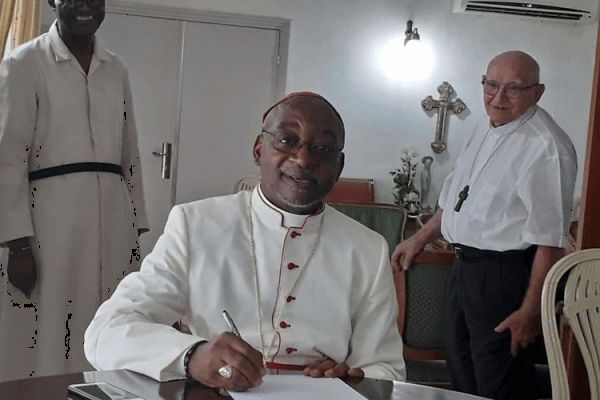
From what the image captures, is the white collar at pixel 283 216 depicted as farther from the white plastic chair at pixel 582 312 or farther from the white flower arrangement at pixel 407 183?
the white flower arrangement at pixel 407 183

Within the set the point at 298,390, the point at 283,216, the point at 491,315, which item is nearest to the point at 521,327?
the point at 491,315

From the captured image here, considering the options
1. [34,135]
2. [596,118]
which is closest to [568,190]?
[596,118]

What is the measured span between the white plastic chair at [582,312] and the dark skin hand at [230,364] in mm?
1143

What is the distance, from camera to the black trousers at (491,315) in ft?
8.30

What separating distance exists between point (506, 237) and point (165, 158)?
12.0 feet

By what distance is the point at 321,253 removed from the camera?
161 cm

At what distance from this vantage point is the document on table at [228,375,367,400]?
113cm

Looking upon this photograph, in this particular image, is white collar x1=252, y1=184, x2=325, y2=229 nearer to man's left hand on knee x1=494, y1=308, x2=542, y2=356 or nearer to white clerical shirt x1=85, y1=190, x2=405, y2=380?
white clerical shirt x1=85, y1=190, x2=405, y2=380

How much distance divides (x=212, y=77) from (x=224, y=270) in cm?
444

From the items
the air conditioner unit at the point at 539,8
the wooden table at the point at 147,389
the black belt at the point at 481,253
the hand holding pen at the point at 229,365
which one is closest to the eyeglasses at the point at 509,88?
the black belt at the point at 481,253

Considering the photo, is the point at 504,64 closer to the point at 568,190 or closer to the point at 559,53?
the point at 568,190

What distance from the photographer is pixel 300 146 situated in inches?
58.6

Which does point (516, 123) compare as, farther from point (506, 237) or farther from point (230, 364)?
point (230, 364)

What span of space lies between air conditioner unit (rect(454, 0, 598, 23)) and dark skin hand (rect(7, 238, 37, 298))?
4401 mm
